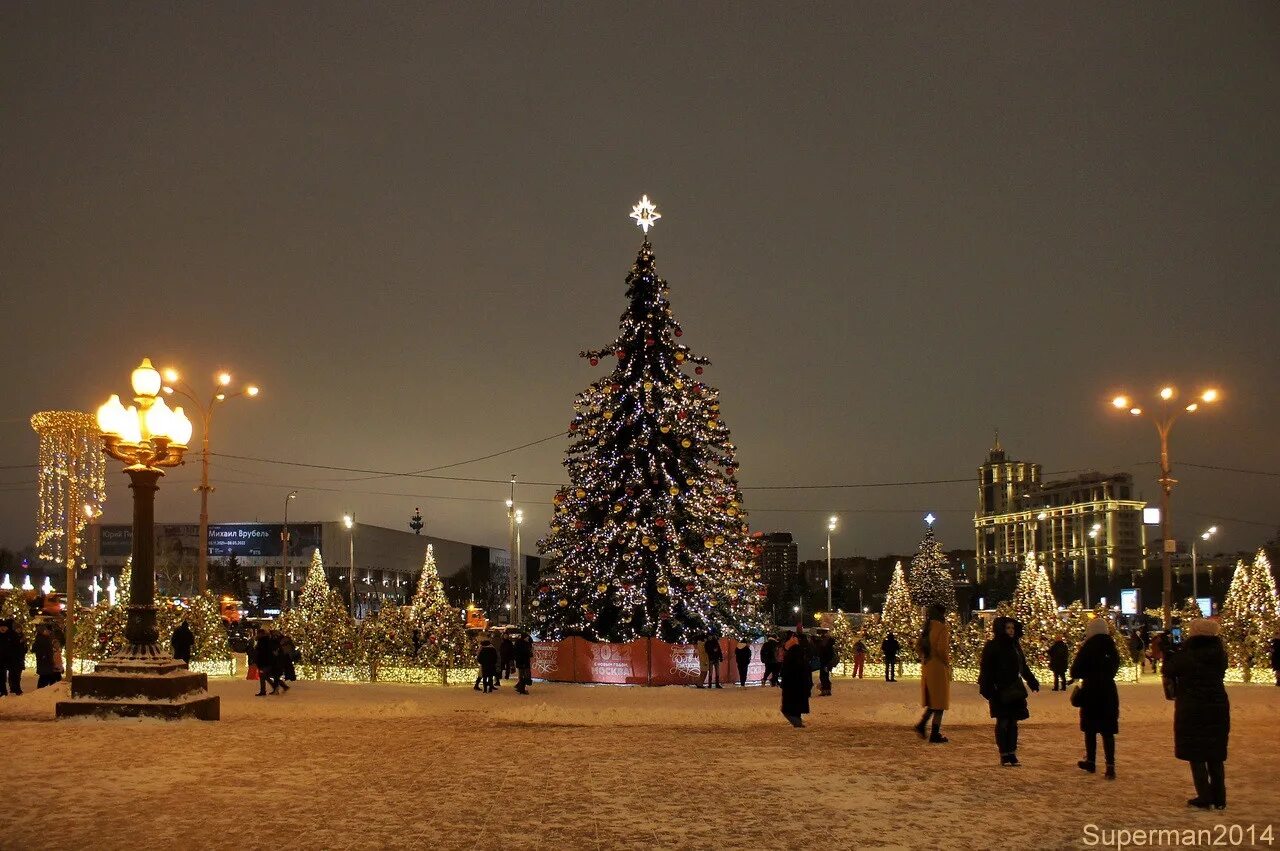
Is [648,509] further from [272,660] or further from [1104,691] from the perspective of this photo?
[1104,691]

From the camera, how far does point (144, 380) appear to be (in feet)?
63.0

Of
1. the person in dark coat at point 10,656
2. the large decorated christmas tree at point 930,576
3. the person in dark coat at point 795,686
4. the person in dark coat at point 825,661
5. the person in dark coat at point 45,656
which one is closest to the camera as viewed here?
the person in dark coat at point 795,686

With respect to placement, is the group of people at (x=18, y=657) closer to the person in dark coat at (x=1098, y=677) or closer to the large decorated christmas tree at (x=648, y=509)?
the large decorated christmas tree at (x=648, y=509)

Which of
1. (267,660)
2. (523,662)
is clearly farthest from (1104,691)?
(267,660)

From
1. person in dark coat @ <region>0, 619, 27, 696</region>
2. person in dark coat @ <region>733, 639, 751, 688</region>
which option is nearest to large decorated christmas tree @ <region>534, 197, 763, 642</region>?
person in dark coat @ <region>733, 639, 751, 688</region>

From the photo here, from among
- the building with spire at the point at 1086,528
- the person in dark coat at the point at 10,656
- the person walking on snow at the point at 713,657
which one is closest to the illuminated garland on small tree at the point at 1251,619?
the person walking on snow at the point at 713,657

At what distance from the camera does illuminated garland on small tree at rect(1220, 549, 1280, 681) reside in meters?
31.1

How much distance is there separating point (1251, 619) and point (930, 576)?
63346 mm

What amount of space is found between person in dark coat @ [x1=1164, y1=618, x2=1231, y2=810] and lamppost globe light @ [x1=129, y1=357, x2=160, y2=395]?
1576cm

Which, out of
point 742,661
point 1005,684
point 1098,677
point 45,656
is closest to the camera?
point 1098,677

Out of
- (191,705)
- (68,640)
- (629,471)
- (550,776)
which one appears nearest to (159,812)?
(550,776)

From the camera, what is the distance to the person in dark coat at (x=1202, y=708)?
955 centimetres

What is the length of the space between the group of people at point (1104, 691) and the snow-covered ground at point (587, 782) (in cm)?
37

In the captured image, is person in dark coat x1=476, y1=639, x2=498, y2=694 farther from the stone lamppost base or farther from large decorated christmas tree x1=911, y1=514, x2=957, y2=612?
large decorated christmas tree x1=911, y1=514, x2=957, y2=612
